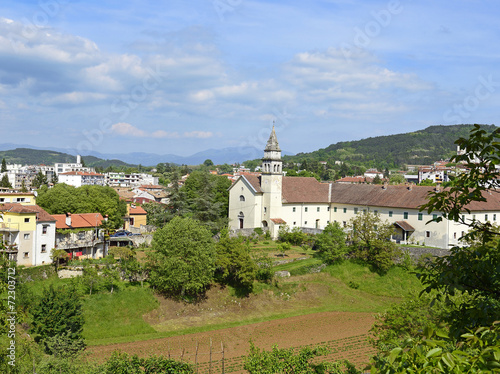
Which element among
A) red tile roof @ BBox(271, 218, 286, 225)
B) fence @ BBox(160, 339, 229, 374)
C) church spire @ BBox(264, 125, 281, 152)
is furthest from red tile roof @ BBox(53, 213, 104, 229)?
church spire @ BBox(264, 125, 281, 152)

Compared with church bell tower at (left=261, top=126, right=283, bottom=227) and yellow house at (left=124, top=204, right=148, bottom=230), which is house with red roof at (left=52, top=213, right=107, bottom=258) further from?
church bell tower at (left=261, top=126, right=283, bottom=227)

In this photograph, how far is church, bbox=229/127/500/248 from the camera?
45250 millimetres

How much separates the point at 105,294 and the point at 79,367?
39.7 ft

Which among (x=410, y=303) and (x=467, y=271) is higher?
(x=467, y=271)

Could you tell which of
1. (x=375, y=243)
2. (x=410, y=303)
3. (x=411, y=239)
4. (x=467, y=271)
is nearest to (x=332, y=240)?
(x=375, y=243)

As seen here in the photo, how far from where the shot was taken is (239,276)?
34625 millimetres

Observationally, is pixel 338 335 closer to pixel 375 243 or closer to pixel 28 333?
pixel 375 243

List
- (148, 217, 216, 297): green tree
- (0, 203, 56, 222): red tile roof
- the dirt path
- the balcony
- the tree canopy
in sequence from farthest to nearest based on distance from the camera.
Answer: the tree canopy, (0, 203, 56, 222): red tile roof, (148, 217, 216, 297): green tree, the balcony, the dirt path

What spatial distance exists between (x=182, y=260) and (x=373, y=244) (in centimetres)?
1889

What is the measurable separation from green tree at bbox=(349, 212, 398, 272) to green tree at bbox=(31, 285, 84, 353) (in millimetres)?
26629

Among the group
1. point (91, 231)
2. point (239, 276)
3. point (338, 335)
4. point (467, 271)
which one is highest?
point (467, 271)

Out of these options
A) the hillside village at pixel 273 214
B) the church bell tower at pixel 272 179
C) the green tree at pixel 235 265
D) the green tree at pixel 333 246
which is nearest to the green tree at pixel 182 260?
the green tree at pixel 235 265

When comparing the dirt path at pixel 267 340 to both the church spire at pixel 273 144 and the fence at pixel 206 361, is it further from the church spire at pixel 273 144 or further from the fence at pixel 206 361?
the church spire at pixel 273 144

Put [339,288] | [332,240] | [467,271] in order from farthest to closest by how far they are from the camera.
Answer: [332,240], [339,288], [467,271]
